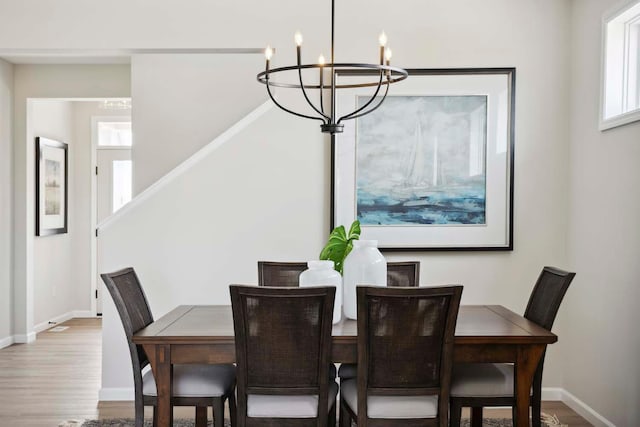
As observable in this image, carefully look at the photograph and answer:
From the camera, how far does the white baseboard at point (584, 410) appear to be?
146 inches

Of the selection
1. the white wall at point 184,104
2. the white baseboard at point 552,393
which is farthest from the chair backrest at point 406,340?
the white wall at point 184,104

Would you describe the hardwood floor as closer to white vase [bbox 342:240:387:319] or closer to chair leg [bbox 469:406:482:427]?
chair leg [bbox 469:406:482:427]

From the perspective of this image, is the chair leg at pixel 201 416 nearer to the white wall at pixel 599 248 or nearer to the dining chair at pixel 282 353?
the dining chair at pixel 282 353

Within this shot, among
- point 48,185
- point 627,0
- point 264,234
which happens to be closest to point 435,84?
point 627,0

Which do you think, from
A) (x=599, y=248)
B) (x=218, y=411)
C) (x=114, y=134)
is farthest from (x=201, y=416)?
(x=114, y=134)

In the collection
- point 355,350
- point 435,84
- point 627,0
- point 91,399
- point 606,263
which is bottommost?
point 91,399

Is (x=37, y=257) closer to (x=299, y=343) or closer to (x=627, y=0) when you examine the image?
(x=299, y=343)

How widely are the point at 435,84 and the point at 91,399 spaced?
10.2ft

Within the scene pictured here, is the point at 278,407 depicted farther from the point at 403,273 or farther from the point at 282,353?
the point at 403,273

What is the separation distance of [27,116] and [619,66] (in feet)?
16.3

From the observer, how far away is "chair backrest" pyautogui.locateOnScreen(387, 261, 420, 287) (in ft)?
11.7

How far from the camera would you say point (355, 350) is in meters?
2.62

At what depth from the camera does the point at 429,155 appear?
14.2ft

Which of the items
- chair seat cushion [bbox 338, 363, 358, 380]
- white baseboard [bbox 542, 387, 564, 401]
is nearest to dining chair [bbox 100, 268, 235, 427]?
chair seat cushion [bbox 338, 363, 358, 380]
